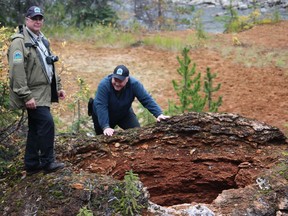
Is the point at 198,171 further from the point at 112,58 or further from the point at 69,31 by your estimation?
the point at 69,31

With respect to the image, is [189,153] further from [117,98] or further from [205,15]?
[205,15]

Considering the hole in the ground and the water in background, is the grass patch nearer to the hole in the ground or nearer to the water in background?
the water in background

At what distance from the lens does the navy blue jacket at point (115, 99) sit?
5.00 m

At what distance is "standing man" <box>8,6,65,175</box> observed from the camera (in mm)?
3734

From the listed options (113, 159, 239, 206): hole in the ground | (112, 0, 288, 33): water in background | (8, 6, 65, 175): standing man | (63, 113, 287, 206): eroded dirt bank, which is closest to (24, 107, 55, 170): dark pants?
(8, 6, 65, 175): standing man

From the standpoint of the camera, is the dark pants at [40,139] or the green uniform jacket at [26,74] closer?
the green uniform jacket at [26,74]

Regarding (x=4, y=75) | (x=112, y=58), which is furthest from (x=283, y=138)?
(x=112, y=58)

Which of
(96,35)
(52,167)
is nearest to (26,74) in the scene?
(52,167)

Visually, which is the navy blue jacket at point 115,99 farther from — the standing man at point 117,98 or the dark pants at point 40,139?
the dark pants at point 40,139

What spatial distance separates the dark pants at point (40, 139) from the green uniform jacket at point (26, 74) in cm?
9

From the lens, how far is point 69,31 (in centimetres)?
1458

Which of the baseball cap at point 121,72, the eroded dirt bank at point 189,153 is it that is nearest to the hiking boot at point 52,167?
the eroded dirt bank at point 189,153

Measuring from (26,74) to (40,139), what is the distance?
52 cm

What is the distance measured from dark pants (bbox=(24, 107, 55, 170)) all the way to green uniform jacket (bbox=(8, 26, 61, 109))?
0.31 feet
